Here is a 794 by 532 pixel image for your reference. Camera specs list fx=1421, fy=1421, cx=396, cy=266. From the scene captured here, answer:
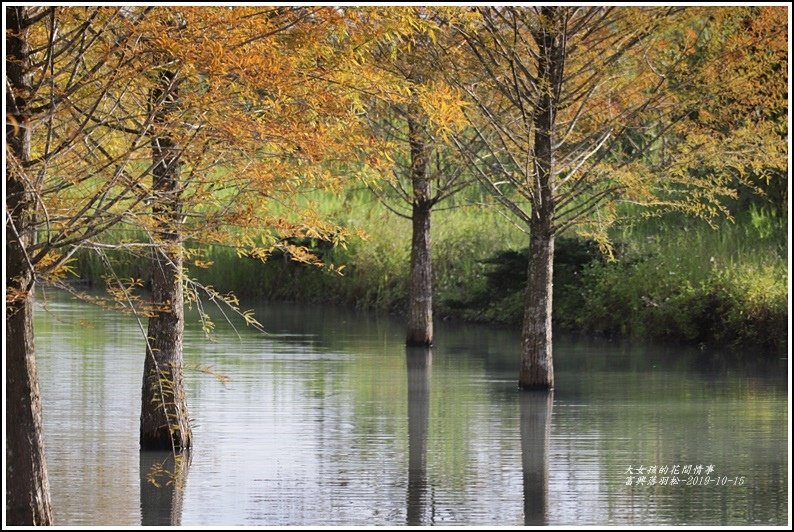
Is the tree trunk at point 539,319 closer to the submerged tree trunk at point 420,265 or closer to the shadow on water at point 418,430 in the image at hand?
the shadow on water at point 418,430

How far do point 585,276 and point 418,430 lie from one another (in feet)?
47.0

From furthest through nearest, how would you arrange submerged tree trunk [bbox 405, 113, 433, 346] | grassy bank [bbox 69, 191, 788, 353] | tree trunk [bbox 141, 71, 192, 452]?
1. grassy bank [bbox 69, 191, 788, 353]
2. submerged tree trunk [bbox 405, 113, 433, 346]
3. tree trunk [bbox 141, 71, 192, 452]

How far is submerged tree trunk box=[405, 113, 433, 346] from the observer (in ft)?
84.7

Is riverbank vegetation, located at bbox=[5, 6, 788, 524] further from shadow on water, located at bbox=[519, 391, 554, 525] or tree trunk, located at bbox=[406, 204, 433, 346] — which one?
shadow on water, located at bbox=[519, 391, 554, 525]

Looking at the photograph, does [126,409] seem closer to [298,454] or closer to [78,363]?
[298,454]

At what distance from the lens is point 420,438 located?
53.2ft

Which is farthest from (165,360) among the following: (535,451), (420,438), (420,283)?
(420,283)

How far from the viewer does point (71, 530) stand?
9.88m

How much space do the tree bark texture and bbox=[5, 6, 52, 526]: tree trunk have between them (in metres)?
10.4

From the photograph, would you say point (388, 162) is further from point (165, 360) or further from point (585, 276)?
point (585, 276)

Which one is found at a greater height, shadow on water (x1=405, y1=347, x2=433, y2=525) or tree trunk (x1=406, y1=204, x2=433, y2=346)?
tree trunk (x1=406, y1=204, x2=433, y2=346)

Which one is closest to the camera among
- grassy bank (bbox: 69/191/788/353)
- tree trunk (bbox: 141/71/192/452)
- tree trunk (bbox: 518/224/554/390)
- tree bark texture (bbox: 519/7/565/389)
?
tree trunk (bbox: 141/71/192/452)

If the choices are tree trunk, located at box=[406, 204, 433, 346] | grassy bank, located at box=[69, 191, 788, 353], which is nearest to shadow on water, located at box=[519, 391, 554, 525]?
grassy bank, located at box=[69, 191, 788, 353]

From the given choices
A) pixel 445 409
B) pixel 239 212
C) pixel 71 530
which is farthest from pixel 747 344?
pixel 71 530
